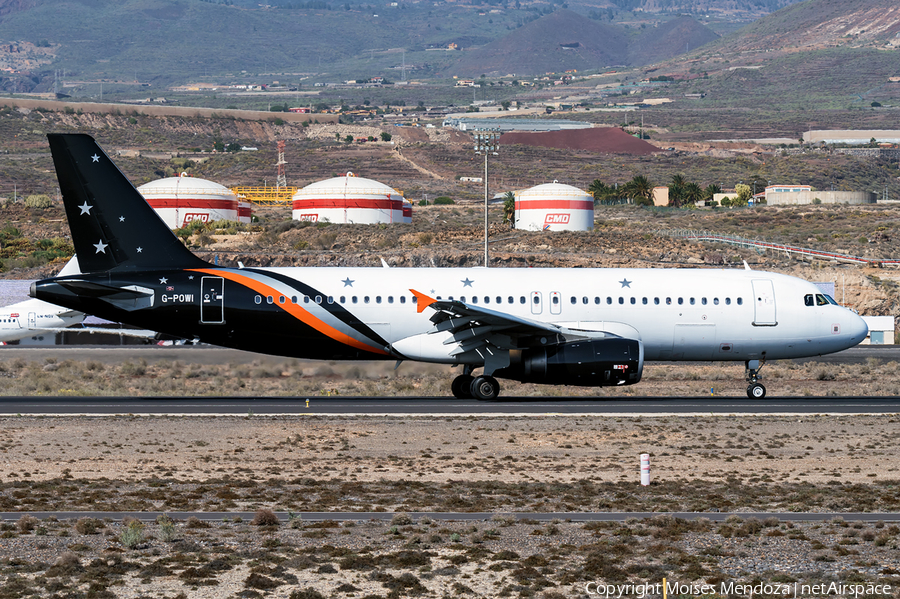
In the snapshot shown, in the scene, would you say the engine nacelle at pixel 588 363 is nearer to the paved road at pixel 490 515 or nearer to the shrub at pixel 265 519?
the paved road at pixel 490 515

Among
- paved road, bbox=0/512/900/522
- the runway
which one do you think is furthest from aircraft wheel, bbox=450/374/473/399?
Result: paved road, bbox=0/512/900/522

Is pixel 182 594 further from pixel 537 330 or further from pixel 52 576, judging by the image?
pixel 537 330

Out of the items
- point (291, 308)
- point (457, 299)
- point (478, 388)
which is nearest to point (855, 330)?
point (478, 388)

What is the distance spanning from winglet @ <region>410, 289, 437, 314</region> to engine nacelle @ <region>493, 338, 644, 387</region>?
11.7ft

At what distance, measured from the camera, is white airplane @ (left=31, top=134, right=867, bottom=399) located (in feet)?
106

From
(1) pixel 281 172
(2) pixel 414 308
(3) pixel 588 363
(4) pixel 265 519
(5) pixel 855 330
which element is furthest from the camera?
(1) pixel 281 172

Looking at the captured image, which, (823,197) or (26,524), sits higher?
(823,197)

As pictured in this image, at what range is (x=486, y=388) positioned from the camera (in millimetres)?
33844

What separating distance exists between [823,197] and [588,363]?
116 metres

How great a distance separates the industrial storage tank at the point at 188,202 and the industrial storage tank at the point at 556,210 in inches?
1197

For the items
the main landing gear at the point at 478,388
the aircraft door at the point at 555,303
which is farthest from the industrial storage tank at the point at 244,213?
the aircraft door at the point at 555,303

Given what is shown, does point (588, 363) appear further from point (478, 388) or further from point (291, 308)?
point (291, 308)

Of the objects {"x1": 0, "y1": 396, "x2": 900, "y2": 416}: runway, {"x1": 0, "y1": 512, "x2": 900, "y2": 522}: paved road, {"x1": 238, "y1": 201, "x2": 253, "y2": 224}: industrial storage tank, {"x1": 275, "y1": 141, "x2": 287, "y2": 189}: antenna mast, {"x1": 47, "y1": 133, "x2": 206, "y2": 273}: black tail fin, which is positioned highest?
{"x1": 275, "y1": 141, "x2": 287, "y2": 189}: antenna mast

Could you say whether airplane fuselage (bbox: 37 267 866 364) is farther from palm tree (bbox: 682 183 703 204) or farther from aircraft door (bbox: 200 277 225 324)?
palm tree (bbox: 682 183 703 204)
